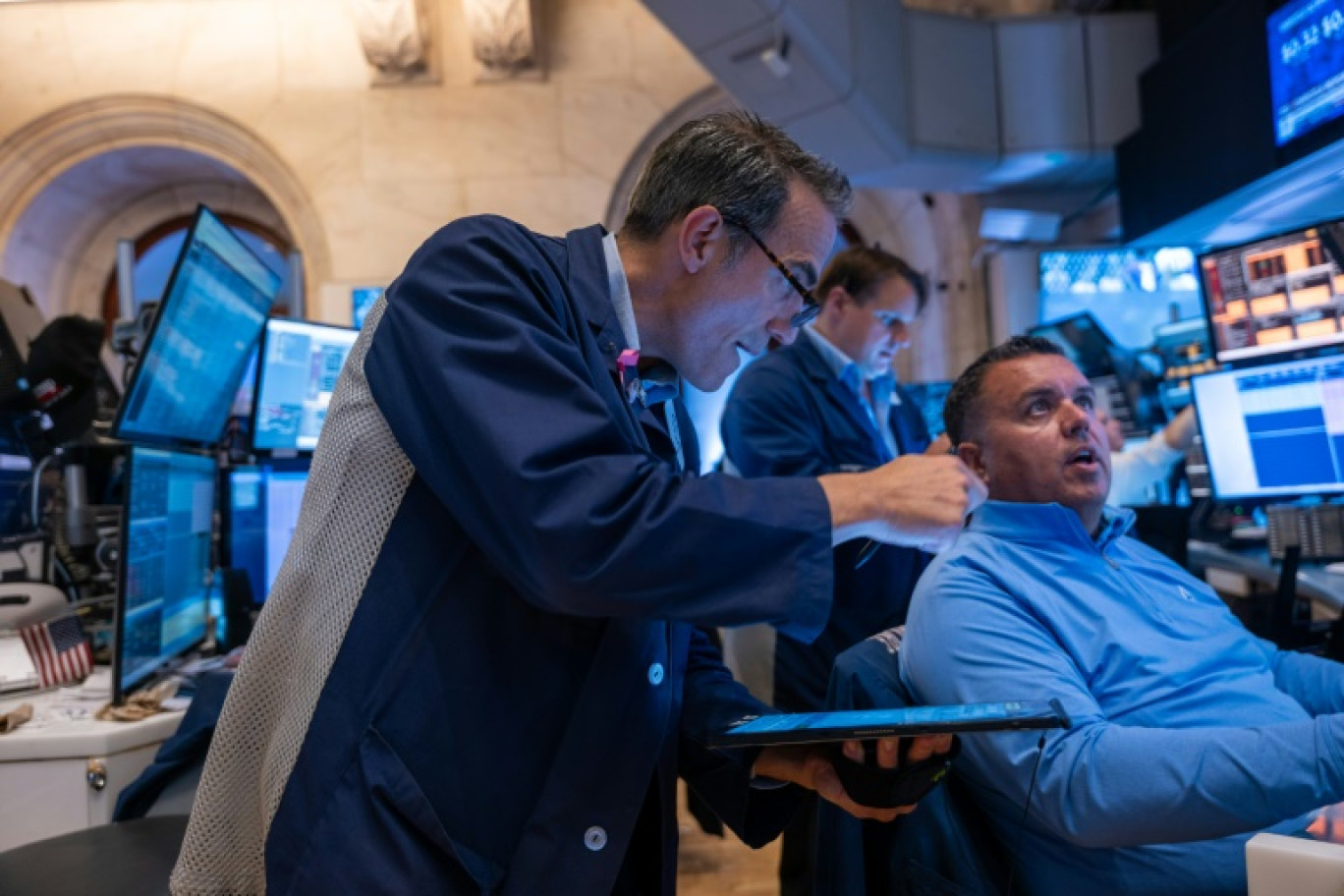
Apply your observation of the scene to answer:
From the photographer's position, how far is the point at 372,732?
90cm

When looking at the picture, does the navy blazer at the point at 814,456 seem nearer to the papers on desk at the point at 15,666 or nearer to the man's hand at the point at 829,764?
the man's hand at the point at 829,764

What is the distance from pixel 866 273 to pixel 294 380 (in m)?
1.55

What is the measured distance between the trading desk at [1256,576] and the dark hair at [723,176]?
1.73 meters

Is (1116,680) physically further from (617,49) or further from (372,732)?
(617,49)

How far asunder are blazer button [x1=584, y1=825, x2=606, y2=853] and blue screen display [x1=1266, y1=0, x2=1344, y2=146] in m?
3.79

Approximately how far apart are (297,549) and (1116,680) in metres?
1.10

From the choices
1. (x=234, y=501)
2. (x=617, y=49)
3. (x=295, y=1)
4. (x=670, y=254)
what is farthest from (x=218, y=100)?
(x=670, y=254)

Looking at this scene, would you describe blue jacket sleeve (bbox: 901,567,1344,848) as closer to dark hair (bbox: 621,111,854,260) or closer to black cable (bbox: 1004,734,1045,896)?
black cable (bbox: 1004,734,1045,896)

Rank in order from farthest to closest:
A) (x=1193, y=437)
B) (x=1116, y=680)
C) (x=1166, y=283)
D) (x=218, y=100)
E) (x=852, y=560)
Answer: (x=218, y=100) < (x=1166, y=283) < (x=1193, y=437) < (x=852, y=560) < (x=1116, y=680)

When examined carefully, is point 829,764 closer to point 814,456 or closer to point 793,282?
point 793,282

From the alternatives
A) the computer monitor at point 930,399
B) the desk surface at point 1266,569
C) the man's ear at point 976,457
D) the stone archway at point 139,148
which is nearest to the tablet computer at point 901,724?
the man's ear at point 976,457

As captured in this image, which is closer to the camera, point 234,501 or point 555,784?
point 555,784

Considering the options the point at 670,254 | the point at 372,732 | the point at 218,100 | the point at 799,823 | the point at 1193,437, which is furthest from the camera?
the point at 218,100

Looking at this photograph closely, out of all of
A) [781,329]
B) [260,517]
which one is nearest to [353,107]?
[260,517]
